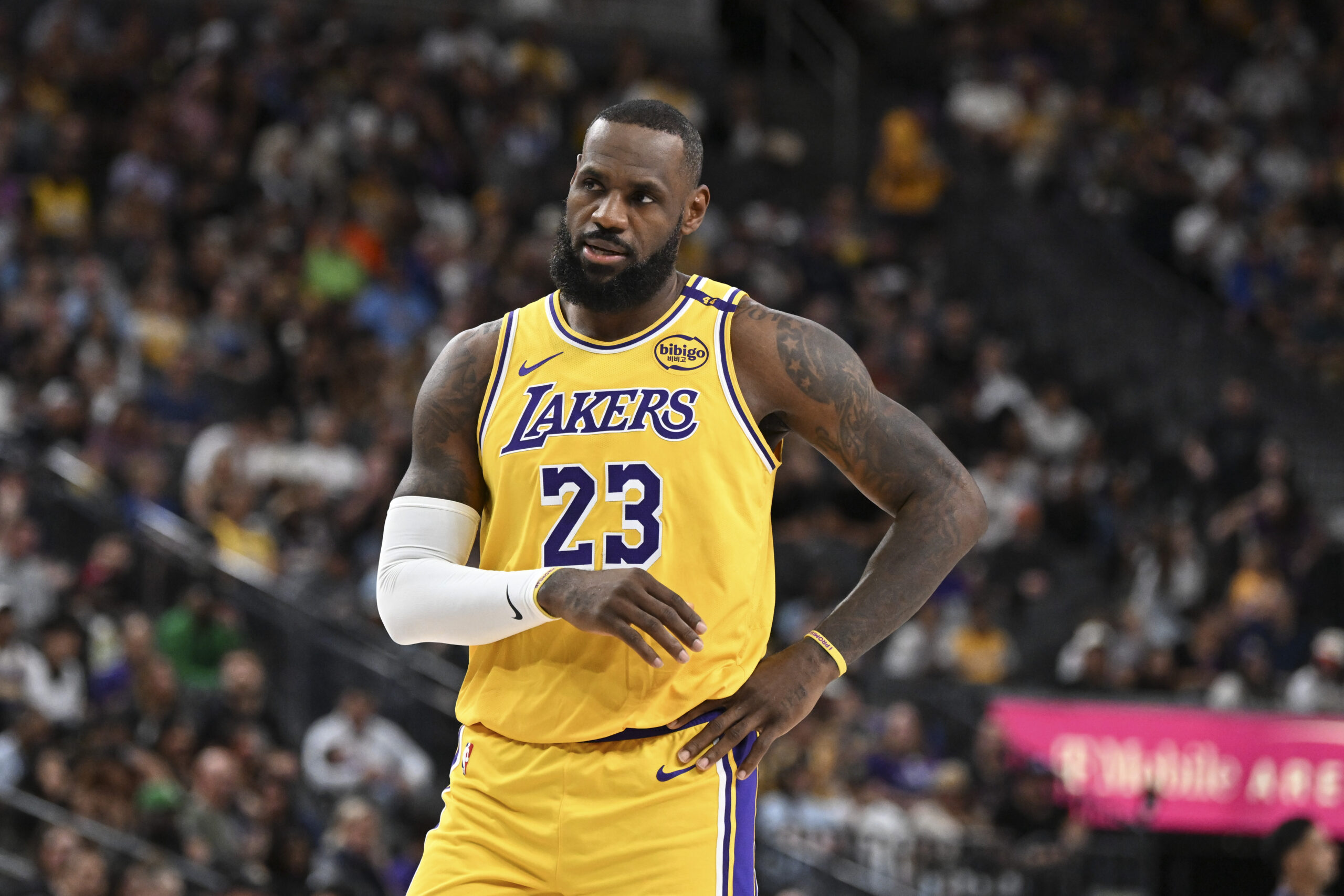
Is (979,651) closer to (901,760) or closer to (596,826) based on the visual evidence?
(901,760)

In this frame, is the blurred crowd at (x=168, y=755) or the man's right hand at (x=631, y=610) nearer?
the man's right hand at (x=631, y=610)

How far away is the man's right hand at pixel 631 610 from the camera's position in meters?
3.43

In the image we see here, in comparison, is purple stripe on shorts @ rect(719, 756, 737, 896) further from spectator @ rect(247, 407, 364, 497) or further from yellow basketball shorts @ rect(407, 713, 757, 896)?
spectator @ rect(247, 407, 364, 497)

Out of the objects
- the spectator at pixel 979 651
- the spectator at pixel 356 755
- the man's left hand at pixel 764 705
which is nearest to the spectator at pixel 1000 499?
the spectator at pixel 979 651

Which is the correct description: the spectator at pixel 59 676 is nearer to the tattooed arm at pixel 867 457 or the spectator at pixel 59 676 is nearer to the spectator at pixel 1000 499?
the tattooed arm at pixel 867 457

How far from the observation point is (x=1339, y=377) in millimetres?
18281

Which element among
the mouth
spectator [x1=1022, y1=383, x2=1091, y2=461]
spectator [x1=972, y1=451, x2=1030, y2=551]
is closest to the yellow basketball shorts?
the mouth

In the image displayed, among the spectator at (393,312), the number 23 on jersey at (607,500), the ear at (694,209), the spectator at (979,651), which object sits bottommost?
the number 23 on jersey at (607,500)

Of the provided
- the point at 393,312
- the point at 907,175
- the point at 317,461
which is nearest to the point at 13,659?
the point at 317,461

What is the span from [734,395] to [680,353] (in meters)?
0.16

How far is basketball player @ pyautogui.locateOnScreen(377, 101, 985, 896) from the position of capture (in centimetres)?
371

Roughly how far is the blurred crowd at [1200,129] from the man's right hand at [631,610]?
16.2 metres

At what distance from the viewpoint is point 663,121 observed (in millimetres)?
3928

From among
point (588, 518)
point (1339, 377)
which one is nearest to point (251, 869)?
point (588, 518)
